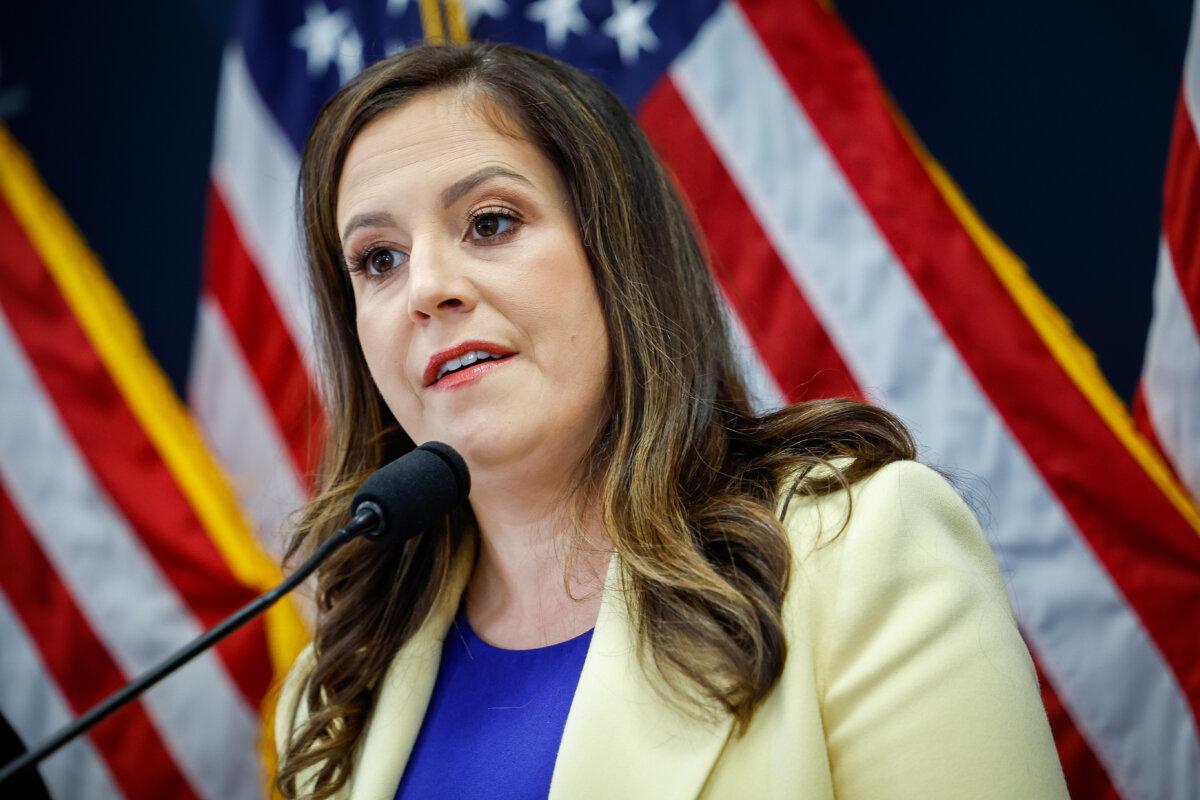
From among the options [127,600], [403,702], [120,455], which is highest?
[120,455]

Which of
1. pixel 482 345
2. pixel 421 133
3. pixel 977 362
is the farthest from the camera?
pixel 977 362

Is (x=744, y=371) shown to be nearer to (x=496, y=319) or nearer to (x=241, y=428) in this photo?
(x=496, y=319)

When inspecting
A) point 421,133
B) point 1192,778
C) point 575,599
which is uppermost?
point 421,133

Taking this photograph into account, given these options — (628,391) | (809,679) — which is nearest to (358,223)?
(628,391)

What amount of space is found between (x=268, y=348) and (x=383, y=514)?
131 cm

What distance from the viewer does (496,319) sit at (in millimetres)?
1248

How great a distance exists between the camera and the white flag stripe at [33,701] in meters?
2.13

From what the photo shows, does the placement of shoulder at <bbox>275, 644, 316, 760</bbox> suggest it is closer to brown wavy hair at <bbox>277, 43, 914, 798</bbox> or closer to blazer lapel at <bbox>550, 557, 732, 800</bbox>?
brown wavy hair at <bbox>277, 43, 914, 798</bbox>

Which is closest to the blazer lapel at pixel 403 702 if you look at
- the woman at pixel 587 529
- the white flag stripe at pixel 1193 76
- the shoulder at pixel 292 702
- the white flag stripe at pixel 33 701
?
the woman at pixel 587 529

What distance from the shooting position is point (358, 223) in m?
1.37

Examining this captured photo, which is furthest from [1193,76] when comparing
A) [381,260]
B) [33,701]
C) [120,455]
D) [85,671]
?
[33,701]

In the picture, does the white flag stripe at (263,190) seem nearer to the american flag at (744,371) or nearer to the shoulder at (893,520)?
the american flag at (744,371)

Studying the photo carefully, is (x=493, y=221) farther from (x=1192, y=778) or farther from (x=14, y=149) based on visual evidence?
(x=14, y=149)

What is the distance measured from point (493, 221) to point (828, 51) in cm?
83
